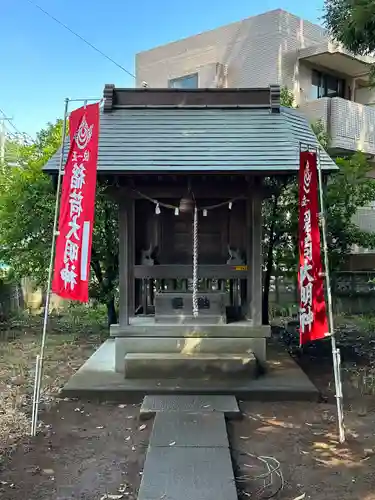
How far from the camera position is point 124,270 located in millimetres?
7457

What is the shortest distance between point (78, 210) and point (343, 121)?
1222 centimetres

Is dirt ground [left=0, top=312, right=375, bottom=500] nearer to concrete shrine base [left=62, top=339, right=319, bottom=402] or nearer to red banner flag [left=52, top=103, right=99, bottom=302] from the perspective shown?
concrete shrine base [left=62, top=339, right=319, bottom=402]

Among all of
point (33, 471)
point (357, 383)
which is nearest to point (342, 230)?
point (357, 383)

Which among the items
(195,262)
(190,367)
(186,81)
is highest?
(186,81)

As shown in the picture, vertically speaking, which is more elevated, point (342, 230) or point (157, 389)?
point (342, 230)

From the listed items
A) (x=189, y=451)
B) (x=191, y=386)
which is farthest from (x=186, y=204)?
(x=189, y=451)

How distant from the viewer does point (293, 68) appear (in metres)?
16.3

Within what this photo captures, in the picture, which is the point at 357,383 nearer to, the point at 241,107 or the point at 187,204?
the point at 187,204

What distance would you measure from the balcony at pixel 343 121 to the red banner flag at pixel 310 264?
9.54 metres

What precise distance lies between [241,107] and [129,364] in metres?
4.22

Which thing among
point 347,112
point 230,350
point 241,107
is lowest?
point 230,350

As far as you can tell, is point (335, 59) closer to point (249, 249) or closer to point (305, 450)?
point (249, 249)

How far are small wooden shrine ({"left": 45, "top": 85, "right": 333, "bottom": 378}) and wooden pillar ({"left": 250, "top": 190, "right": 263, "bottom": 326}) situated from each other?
1 cm

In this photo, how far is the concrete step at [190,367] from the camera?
22.7 feet
